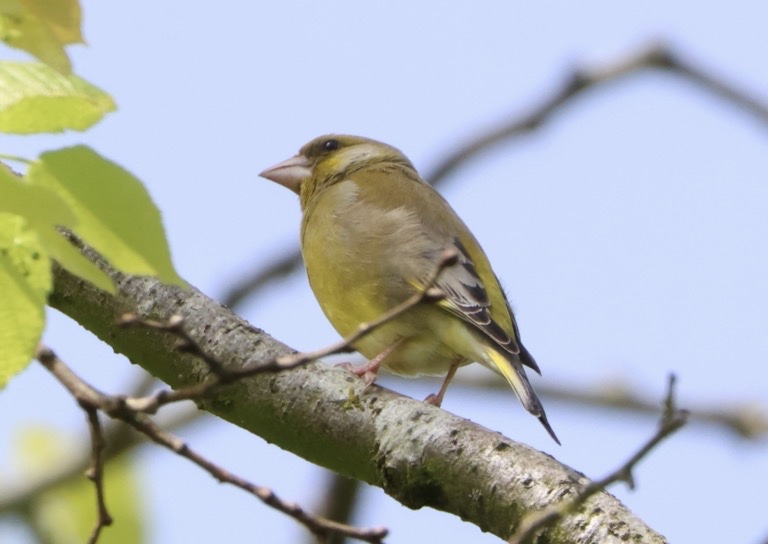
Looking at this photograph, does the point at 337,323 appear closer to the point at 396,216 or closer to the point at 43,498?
the point at 396,216

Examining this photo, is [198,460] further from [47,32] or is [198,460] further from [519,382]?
[519,382]

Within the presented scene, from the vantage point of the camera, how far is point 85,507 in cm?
439

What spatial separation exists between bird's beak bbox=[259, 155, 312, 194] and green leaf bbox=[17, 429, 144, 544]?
203 centimetres

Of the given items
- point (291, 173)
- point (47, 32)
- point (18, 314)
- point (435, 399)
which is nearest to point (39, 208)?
point (18, 314)

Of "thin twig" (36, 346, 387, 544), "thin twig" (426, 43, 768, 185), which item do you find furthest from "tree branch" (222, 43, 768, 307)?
"thin twig" (36, 346, 387, 544)

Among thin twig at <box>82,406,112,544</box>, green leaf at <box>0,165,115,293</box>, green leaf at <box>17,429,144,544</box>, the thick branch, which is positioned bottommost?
green leaf at <box>17,429,144,544</box>

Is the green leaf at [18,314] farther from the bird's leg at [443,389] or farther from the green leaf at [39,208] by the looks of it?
the bird's leg at [443,389]

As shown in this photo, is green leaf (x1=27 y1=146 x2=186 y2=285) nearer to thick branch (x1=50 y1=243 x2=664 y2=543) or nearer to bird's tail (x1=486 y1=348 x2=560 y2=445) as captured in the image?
thick branch (x1=50 y1=243 x2=664 y2=543)

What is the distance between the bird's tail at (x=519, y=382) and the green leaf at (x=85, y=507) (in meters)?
1.46

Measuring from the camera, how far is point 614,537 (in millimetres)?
2516

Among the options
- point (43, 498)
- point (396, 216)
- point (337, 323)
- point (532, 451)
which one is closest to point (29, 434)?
point (43, 498)

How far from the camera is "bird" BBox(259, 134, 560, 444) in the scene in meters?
4.67

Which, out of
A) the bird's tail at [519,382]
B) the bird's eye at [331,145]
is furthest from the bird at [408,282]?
the bird's eye at [331,145]

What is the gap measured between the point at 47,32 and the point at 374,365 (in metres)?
2.84
